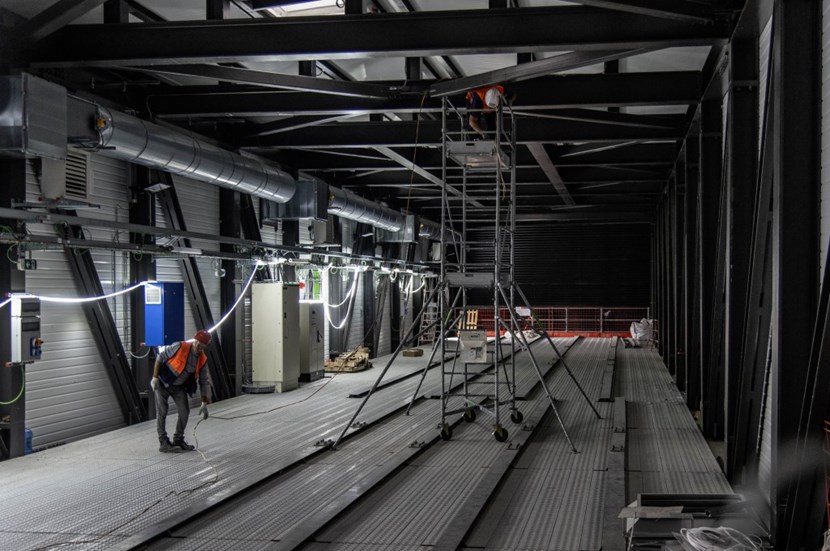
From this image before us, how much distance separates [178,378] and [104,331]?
2.17 metres

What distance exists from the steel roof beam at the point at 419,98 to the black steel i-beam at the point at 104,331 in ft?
8.17

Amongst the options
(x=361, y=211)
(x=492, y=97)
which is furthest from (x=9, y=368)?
(x=361, y=211)

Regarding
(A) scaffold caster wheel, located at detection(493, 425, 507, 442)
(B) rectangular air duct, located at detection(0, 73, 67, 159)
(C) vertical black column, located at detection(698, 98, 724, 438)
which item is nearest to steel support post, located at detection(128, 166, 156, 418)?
(B) rectangular air duct, located at detection(0, 73, 67, 159)

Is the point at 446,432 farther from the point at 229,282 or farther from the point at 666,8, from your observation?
the point at 229,282

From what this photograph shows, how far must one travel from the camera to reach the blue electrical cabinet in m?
10.9

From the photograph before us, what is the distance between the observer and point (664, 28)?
7.50 meters

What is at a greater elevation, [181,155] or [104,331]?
[181,155]

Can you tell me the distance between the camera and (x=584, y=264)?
101ft

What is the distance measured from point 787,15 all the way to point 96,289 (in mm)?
9009

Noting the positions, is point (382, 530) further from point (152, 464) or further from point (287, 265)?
point (287, 265)

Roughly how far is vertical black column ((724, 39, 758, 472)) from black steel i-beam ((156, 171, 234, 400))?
8611 mm

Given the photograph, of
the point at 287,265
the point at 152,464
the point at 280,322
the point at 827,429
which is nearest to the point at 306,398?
the point at 280,322

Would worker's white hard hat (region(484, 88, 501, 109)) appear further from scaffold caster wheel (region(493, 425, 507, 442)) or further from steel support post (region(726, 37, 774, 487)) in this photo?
scaffold caster wheel (region(493, 425, 507, 442))

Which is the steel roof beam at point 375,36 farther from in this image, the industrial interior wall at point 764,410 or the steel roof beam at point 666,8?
the industrial interior wall at point 764,410
